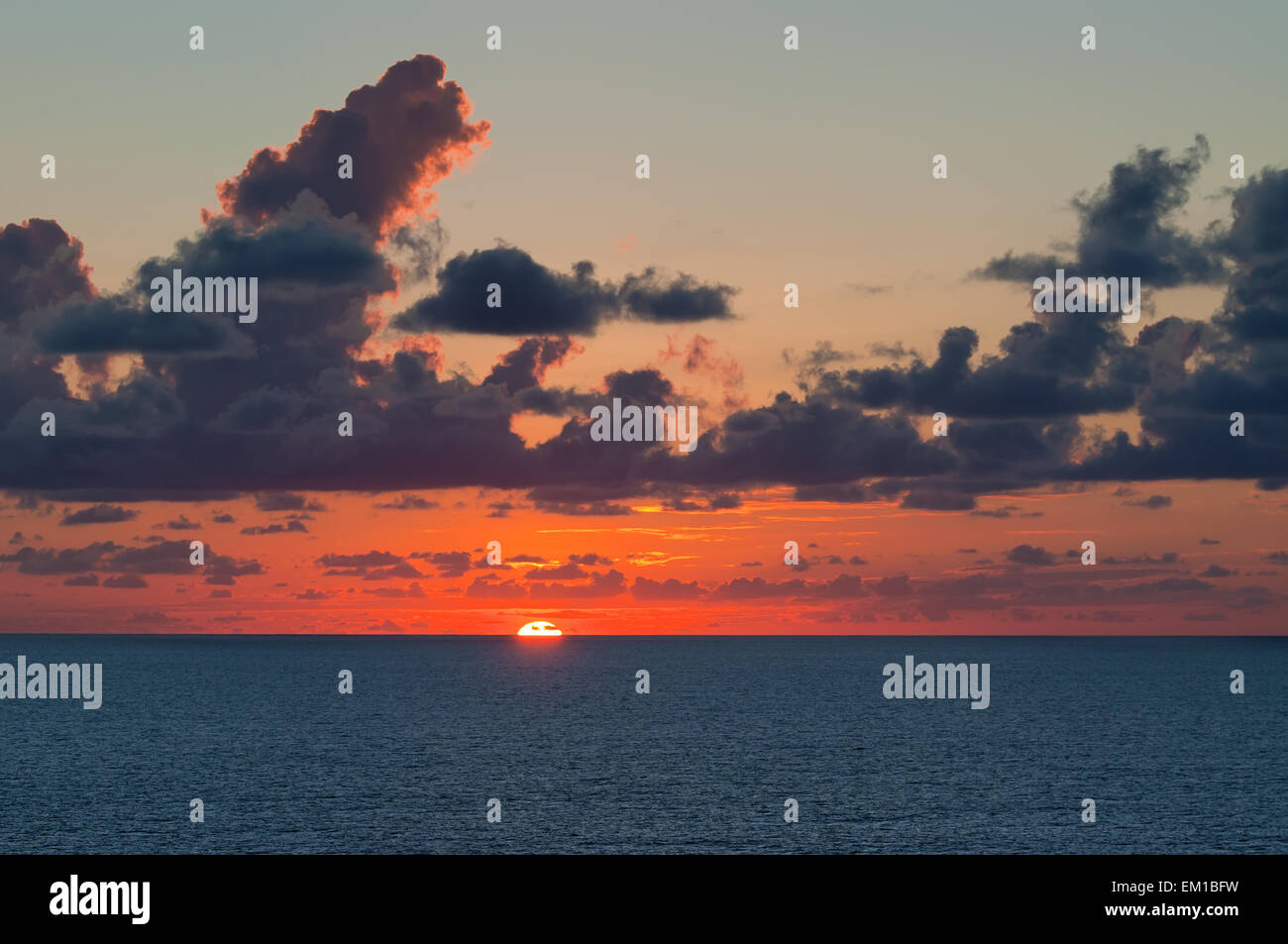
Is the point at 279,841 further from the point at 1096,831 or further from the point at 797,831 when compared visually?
the point at 1096,831

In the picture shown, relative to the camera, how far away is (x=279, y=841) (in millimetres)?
92750

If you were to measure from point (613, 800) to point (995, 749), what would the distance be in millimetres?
71670

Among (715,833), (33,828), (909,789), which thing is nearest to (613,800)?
(715,833)
